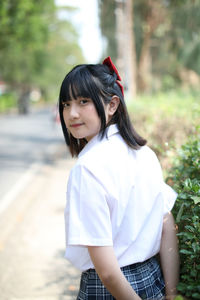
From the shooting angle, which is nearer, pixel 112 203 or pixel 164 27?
pixel 112 203

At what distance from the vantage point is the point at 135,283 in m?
1.39

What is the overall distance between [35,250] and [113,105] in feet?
10.8

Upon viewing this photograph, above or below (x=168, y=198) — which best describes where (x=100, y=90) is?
above

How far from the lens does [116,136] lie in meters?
1.45

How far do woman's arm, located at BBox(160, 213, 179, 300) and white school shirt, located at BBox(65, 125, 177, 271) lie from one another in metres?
0.04

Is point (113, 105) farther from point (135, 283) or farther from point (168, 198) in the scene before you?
point (135, 283)

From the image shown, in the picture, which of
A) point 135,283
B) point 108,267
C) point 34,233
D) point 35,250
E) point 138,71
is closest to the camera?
point 108,267

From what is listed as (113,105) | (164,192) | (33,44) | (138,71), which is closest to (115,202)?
(164,192)

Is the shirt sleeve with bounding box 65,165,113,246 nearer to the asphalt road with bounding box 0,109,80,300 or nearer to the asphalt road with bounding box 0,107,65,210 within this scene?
the asphalt road with bounding box 0,109,80,300

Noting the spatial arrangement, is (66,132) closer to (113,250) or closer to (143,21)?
(113,250)

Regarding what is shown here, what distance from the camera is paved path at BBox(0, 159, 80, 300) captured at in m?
3.41

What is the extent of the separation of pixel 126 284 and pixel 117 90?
75 cm

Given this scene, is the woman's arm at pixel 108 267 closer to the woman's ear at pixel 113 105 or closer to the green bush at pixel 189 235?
the green bush at pixel 189 235

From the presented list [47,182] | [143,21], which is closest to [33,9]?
[143,21]
